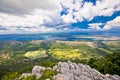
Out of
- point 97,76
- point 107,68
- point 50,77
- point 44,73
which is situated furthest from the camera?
point 107,68

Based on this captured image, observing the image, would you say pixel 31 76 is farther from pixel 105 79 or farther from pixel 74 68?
pixel 105 79

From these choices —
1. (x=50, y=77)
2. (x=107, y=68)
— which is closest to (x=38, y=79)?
(x=50, y=77)

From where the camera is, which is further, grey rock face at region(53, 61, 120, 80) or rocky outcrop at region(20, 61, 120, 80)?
rocky outcrop at region(20, 61, 120, 80)

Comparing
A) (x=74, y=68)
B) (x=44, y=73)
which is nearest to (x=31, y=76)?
(x=44, y=73)

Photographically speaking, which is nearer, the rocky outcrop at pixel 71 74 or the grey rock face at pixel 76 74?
the grey rock face at pixel 76 74

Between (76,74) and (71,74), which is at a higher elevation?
(71,74)

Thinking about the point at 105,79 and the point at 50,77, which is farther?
the point at 105,79

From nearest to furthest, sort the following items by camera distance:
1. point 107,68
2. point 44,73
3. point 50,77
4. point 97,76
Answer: point 50,77 → point 44,73 → point 97,76 → point 107,68

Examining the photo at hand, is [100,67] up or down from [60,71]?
down

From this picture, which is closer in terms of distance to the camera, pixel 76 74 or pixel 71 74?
pixel 71 74

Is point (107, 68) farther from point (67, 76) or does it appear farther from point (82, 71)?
point (67, 76)
